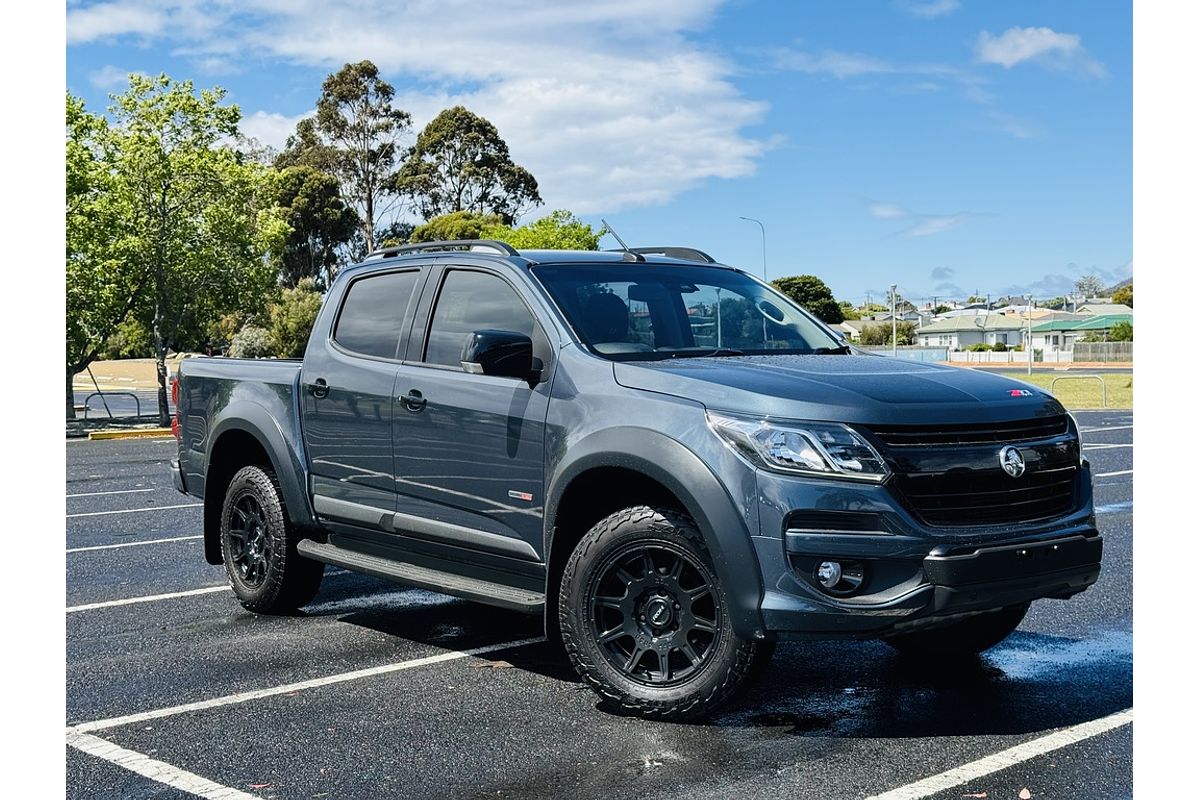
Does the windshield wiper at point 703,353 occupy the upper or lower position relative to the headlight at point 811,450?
upper

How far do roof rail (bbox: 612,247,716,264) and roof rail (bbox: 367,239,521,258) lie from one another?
0.72 m

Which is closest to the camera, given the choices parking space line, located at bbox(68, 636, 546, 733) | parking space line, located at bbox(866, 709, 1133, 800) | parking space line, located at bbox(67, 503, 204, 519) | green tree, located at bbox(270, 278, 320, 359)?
parking space line, located at bbox(866, 709, 1133, 800)

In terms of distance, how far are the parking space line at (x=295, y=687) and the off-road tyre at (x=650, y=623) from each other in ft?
4.05

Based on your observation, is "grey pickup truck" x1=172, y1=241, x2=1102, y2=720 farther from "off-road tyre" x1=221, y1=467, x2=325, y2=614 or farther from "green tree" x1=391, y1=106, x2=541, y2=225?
"green tree" x1=391, y1=106, x2=541, y2=225

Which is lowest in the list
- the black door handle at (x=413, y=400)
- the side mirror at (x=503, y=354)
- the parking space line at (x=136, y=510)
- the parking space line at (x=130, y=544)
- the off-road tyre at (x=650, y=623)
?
the parking space line at (x=130, y=544)

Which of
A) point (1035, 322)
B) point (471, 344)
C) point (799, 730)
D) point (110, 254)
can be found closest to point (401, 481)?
point (471, 344)

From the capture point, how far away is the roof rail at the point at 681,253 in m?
6.79

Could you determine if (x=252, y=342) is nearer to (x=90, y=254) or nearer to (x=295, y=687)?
(x=90, y=254)

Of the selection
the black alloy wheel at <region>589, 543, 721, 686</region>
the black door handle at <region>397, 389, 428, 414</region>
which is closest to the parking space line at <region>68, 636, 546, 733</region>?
the black door handle at <region>397, 389, 428, 414</region>

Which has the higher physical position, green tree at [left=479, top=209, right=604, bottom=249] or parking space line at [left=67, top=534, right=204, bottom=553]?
green tree at [left=479, top=209, right=604, bottom=249]

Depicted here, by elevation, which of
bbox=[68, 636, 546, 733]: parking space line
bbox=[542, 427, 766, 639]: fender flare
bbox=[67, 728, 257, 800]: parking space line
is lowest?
bbox=[67, 728, 257, 800]: parking space line

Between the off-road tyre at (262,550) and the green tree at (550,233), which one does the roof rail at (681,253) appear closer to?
the off-road tyre at (262,550)

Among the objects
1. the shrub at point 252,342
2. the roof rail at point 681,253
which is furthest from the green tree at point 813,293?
the roof rail at point 681,253

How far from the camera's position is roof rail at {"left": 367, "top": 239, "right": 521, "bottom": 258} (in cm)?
634
